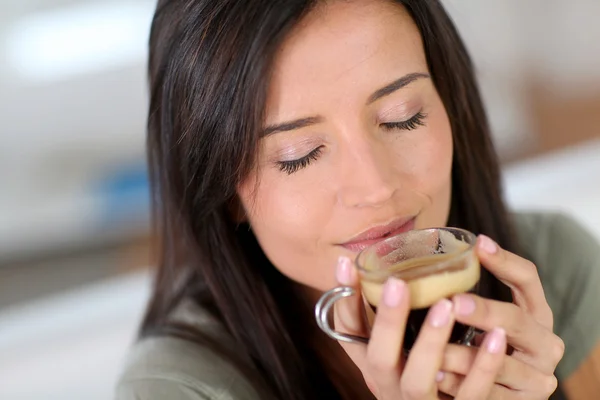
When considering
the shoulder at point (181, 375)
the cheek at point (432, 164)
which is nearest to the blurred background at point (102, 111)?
the shoulder at point (181, 375)

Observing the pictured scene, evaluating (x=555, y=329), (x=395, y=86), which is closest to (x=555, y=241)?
(x=555, y=329)

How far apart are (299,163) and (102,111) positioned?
2.46 m

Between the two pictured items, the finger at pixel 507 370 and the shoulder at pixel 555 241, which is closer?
the finger at pixel 507 370

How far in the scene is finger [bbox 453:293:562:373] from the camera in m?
0.83

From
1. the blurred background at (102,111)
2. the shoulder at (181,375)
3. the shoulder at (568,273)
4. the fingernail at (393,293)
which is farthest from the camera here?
the blurred background at (102,111)

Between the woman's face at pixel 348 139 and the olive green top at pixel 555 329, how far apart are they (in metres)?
0.24

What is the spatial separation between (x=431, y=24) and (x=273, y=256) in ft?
1.47

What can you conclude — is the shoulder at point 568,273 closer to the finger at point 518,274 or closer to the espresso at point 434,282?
the finger at point 518,274

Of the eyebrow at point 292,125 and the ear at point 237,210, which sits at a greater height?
the eyebrow at point 292,125

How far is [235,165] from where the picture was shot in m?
1.09

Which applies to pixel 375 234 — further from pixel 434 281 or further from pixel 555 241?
pixel 555 241

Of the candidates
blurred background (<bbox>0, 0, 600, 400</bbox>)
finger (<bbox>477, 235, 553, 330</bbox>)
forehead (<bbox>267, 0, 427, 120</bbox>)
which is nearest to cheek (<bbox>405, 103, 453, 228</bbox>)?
forehead (<bbox>267, 0, 427, 120</bbox>)

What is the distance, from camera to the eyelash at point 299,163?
106 centimetres

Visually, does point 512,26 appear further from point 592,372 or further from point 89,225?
point 592,372
